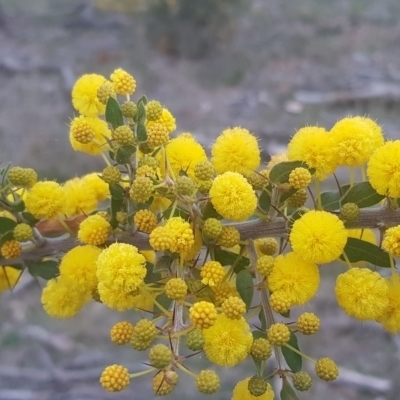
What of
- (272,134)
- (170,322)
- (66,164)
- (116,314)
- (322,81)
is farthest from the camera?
(322,81)

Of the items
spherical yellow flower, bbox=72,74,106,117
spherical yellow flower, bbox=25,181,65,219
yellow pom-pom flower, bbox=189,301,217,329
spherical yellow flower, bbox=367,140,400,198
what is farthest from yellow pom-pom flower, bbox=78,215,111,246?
spherical yellow flower, bbox=367,140,400,198

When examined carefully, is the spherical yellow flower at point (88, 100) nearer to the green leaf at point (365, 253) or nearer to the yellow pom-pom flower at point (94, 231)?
the yellow pom-pom flower at point (94, 231)

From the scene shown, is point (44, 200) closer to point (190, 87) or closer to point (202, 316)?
point (202, 316)

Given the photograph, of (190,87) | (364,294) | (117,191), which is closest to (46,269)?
(117,191)

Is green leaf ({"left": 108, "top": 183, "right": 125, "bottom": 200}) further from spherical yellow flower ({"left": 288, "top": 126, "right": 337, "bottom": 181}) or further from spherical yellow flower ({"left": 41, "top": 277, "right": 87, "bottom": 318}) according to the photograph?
spherical yellow flower ({"left": 288, "top": 126, "right": 337, "bottom": 181})

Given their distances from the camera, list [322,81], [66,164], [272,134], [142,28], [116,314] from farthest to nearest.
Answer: [142,28] < [322,81] < [272,134] < [66,164] < [116,314]

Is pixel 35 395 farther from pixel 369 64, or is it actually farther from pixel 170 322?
pixel 369 64

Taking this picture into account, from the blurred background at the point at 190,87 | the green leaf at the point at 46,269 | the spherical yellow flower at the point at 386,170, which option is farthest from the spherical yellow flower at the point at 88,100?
the blurred background at the point at 190,87

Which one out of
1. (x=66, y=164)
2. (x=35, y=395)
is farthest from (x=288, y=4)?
(x=35, y=395)
